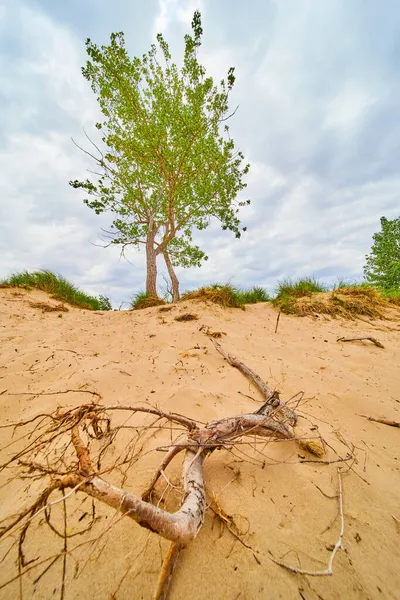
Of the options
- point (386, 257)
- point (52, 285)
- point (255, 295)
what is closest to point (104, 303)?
point (52, 285)

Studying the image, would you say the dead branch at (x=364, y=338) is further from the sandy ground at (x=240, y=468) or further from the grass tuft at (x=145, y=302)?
the grass tuft at (x=145, y=302)

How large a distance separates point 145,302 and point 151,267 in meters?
1.53

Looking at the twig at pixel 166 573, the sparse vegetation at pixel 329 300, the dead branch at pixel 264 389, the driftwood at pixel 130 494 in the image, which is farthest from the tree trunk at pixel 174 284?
the twig at pixel 166 573

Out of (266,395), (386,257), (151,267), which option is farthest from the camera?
(386,257)

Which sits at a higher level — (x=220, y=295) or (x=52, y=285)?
(x=52, y=285)

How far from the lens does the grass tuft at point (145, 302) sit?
668 cm

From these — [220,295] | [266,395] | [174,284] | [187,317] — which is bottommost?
[266,395]

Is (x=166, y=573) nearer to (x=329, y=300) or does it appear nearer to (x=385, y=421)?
(x=385, y=421)

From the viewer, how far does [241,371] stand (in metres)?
3.02

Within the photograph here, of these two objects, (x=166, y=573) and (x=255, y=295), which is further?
(x=255, y=295)

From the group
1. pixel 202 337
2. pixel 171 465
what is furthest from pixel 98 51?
pixel 171 465

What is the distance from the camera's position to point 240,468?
4.76ft

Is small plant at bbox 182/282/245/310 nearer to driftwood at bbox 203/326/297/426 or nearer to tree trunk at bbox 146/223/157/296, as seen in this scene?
tree trunk at bbox 146/223/157/296

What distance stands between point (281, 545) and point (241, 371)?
1974 millimetres
